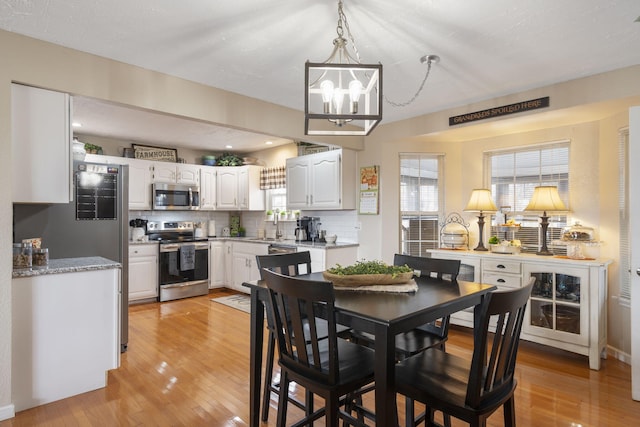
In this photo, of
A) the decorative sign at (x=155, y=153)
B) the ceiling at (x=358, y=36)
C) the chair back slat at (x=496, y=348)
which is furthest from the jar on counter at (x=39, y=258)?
the decorative sign at (x=155, y=153)

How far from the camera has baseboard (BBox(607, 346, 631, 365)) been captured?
3123 millimetres

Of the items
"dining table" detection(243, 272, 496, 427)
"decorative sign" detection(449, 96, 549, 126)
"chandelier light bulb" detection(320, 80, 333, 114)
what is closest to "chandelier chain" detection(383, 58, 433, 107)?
"decorative sign" detection(449, 96, 549, 126)

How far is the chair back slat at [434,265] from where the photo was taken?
2381 mm

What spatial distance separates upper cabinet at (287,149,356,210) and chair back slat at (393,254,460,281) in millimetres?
2120

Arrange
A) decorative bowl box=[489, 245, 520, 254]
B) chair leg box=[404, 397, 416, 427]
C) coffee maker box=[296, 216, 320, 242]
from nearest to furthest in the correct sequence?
chair leg box=[404, 397, 416, 427], decorative bowl box=[489, 245, 520, 254], coffee maker box=[296, 216, 320, 242]

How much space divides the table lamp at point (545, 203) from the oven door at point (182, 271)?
4.40 metres

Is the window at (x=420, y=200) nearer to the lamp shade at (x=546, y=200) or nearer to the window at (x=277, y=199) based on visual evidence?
the lamp shade at (x=546, y=200)

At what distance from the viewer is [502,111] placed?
3.56m

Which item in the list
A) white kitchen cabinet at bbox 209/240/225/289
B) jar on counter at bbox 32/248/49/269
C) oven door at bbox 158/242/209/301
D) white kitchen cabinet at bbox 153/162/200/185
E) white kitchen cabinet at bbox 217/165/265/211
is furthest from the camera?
white kitchen cabinet at bbox 217/165/265/211

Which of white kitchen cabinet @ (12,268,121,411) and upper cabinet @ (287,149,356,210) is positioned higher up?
upper cabinet @ (287,149,356,210)

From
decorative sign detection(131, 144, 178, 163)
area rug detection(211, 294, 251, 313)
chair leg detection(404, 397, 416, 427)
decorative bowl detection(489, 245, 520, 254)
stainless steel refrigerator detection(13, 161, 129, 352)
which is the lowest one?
area rug detection(211, 294, 251, 313)

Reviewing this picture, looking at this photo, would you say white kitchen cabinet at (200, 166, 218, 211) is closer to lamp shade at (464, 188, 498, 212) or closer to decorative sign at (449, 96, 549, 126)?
decorative sign at (449, 96, 549, 126)

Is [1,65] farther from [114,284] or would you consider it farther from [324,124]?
[324,124]

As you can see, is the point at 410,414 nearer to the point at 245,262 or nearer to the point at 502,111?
the point at 502,111
